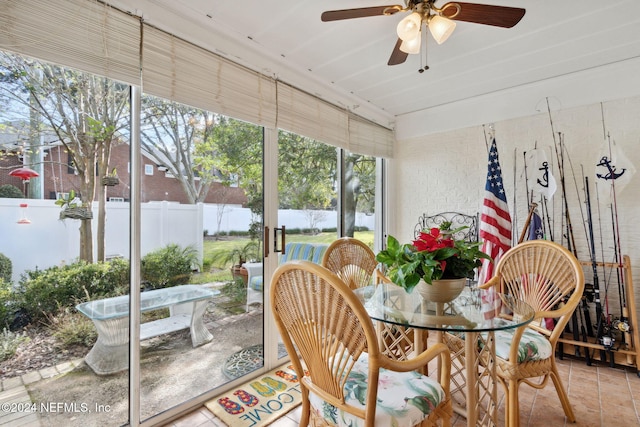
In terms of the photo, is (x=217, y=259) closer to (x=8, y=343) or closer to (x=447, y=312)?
(x=8, y=343)

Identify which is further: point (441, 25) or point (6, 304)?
point (441, 25)

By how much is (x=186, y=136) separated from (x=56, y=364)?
138 centimetres

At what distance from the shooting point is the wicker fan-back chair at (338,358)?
101 cm

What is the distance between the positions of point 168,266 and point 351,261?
120cm

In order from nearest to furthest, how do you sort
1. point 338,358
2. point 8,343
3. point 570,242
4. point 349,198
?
point 338,358 < point 8,343 < point 570,242 < point 349,198

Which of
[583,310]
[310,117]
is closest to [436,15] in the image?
[310,117]

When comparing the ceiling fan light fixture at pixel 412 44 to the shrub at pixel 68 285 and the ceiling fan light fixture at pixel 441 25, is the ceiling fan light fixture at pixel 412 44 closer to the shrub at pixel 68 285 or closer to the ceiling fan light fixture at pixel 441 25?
the ceiling fan light fixture at pixel 441 25

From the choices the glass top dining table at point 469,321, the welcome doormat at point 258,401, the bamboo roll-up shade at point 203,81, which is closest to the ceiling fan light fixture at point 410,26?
the bamboo roll-up shade at point 203,81

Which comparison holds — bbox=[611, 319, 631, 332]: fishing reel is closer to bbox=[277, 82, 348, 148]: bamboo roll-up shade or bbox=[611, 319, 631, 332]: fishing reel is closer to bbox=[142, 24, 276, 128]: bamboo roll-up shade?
bbox=[277, 82, 348, 148]: bamboo roll-up shade

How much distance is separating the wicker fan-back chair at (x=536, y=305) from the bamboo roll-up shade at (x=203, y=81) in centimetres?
202

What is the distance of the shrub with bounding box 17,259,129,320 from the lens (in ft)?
4.69

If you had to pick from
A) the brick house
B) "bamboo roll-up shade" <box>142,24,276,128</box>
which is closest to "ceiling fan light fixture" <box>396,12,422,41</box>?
"bamboo roll-up shade" <box>142,24,276,128</box>

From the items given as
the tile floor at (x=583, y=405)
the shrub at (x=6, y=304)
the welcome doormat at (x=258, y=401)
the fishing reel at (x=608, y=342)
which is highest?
the shrub at (x=6, y=304)

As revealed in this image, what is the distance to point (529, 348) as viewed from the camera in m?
1.63
